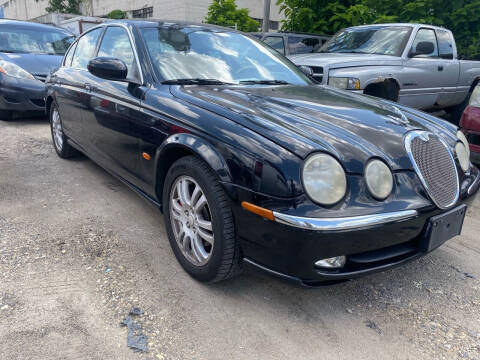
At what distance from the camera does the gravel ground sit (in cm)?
191

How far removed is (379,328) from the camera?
82.0 inches

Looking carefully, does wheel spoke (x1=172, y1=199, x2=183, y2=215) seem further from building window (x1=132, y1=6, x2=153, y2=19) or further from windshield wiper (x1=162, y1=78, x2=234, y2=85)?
building window (x1=132, y1=6, x2=153, y2=19)

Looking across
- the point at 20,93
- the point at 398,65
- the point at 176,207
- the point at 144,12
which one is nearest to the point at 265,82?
the point at 176,207

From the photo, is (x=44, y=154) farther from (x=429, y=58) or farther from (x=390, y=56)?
(x=429, y=58)

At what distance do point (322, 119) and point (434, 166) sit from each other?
70 cm

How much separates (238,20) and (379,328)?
45.7 feet

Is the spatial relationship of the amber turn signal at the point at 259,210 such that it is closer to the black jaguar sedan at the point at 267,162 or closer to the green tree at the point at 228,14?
the black jaguar sedan at the point at 267,162

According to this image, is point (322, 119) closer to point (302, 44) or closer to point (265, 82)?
point (265, 82)

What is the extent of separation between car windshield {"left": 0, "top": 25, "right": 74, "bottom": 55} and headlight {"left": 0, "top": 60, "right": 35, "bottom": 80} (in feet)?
2.04

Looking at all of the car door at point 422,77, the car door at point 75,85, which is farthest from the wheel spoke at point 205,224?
the car door at point 422,77

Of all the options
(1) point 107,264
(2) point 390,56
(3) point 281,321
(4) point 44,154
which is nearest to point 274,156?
(3) point 281,321

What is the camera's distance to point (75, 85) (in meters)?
3.81

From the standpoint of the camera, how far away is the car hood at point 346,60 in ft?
17.5

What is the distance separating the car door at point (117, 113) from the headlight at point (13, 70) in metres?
3.50
